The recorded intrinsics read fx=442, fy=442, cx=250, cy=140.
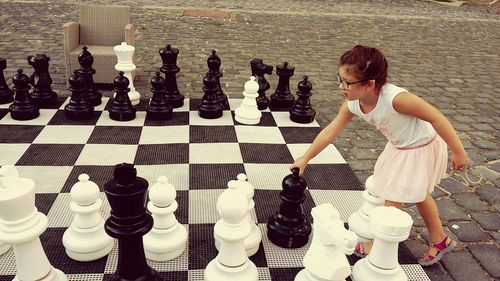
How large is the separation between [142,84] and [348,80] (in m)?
2.57

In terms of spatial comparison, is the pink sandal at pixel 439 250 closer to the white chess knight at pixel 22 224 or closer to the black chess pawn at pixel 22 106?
the white chess knight at pixel 22 224

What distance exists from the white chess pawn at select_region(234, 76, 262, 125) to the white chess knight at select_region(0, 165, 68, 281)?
5.87 ft

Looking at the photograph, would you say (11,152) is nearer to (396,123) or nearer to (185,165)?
(185,165)

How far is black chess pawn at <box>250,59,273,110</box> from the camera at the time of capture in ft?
10.8

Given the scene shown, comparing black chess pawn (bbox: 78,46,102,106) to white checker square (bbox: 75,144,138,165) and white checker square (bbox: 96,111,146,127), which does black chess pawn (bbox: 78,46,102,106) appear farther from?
white checker square (bbox: 75,144,138,165)

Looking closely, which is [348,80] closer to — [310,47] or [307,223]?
[307,223]

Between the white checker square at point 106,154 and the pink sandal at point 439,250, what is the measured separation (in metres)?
1.58

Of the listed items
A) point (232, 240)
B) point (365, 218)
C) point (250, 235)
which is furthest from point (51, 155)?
point (365, 218)

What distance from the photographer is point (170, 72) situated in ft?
10.5

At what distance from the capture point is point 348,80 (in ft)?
5.46

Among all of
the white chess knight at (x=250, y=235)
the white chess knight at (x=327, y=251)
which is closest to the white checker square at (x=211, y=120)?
the white chess knight at (x=250, y=235)

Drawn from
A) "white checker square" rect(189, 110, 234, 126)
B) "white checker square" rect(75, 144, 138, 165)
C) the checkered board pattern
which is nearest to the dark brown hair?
the checkered board pattern

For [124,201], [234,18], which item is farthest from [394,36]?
[124,201]

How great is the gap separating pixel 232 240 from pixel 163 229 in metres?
0.37
